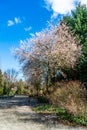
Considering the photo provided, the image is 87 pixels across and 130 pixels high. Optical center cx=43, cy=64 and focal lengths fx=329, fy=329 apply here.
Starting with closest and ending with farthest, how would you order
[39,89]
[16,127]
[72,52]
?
[16,127] → [72,52] → [39,89]

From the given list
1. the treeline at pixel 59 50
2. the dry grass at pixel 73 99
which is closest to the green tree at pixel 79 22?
the treeline at pixel 59 50

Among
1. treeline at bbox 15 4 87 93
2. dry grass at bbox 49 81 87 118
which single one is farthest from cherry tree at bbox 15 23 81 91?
dry grass at bbox 49 81 87 118

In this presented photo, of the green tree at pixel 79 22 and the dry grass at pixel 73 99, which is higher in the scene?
the green tree at pixel 79 22

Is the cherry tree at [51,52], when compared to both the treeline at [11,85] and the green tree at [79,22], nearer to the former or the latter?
the green tree at [79,22]

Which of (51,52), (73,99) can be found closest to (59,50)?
(51,52)

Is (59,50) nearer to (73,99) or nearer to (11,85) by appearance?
(73,99)

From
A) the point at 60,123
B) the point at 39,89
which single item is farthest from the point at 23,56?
the point at 60,123

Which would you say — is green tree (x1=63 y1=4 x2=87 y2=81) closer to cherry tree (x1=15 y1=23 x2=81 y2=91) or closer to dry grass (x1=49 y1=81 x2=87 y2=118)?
cherry tree (x1=15 y1=23 x2=81 y2=91)

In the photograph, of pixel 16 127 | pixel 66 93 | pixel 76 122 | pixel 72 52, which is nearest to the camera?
pixel 16 127

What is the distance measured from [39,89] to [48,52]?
17416mm

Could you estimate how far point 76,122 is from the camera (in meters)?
17.0

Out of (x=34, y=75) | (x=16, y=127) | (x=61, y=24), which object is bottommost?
(x=16, y=127)

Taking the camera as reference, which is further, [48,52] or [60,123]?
[48,52]

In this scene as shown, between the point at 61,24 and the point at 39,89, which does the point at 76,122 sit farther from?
the point at 39,89
